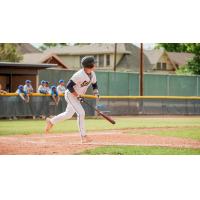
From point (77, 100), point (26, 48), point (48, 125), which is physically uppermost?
point (26, 48)

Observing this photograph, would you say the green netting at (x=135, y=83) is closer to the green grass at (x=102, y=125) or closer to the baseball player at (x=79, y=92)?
the baseball player at (x=79, y=92)

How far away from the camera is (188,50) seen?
12.4 metres

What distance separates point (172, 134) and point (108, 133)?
1249mm

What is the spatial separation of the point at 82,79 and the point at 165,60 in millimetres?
2024

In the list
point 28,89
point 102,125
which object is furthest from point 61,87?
point 102,125

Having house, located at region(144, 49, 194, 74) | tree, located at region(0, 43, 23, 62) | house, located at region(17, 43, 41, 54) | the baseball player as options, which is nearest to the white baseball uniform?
the baseball player

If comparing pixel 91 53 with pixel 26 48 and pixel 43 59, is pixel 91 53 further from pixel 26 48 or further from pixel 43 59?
pixel 43 59

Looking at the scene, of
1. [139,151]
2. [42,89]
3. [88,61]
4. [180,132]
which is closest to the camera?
[139,151]

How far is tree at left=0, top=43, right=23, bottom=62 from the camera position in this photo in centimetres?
1230

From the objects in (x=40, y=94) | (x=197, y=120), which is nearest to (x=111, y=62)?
(x=40, y=94)

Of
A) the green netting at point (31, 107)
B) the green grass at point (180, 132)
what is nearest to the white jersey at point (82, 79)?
the green netting at point (31, 107)

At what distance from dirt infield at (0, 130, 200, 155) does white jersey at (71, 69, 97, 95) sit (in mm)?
804

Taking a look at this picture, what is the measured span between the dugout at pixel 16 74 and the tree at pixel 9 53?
0.19 meters

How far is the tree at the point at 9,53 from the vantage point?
1230 centimetres
